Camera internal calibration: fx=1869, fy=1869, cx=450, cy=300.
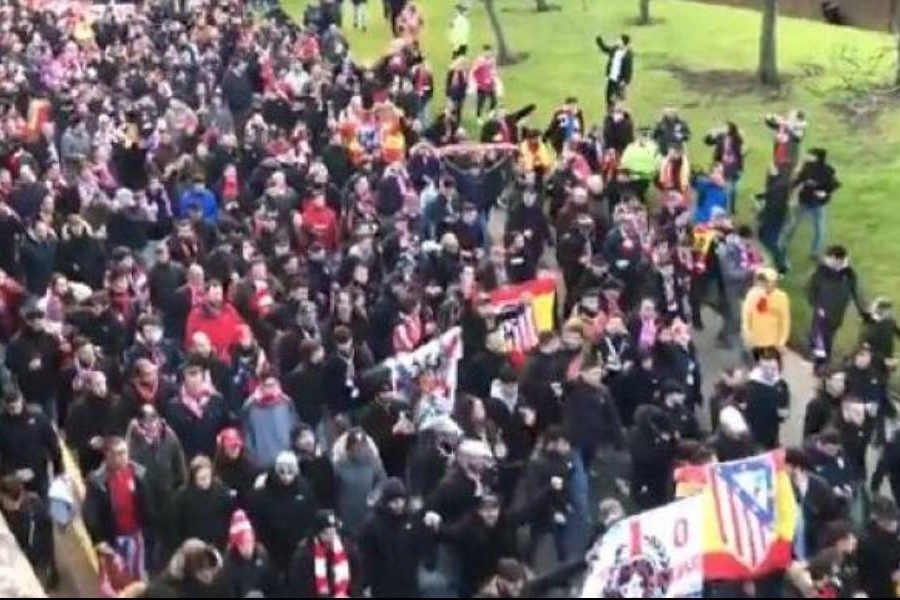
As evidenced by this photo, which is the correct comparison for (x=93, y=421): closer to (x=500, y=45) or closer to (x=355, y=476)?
(x=355, y=476)

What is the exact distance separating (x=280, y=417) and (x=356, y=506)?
1.08 m

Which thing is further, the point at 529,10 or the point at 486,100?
the point at 529,10

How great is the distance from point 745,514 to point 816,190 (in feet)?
30.7

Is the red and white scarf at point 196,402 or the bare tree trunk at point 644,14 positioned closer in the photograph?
the red and white scarf at point 196,402

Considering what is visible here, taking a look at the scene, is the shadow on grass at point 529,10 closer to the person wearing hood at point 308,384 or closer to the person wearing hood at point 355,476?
the person wearing hood at point 308,384

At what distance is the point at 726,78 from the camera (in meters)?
30.7

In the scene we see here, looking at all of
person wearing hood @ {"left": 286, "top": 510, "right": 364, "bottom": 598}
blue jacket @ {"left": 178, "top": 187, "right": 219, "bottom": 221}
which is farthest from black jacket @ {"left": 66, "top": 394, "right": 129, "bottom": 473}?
blue jacket @ {"left": 178, "top": 187, "right": 219, "bottom": 221}

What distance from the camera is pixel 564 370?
14812 millimetres

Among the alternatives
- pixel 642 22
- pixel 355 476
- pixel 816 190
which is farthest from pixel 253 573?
pixel 642 22

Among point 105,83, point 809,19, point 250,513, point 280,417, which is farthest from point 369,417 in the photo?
point 809,19

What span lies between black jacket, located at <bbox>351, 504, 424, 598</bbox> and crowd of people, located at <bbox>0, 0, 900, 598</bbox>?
2cm

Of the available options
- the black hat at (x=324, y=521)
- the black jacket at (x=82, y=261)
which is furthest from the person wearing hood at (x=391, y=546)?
the black jacket at (x=82, y=261)

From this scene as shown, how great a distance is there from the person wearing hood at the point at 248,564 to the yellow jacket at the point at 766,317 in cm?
673

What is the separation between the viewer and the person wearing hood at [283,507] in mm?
12273
